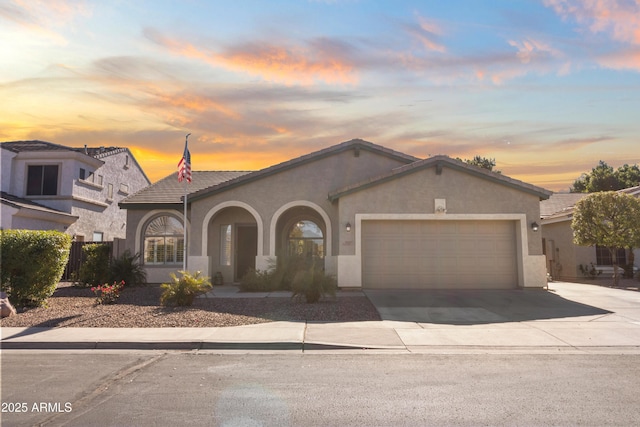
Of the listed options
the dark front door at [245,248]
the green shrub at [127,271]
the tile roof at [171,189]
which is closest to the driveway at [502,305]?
the dark front door at [245,248]

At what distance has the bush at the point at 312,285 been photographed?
12.4 meters

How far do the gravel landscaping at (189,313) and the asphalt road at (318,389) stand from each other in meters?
2.56

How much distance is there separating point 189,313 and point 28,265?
4.76m

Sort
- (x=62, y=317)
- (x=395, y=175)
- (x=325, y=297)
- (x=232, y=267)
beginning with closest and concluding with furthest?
1. (x=62, y=317)
2. (x=325, y=297)
3. (x=395, y=175)
4. (x=232, y=267)

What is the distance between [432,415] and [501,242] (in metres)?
13.0

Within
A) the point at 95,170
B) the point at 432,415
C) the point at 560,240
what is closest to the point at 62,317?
the point at 432,415

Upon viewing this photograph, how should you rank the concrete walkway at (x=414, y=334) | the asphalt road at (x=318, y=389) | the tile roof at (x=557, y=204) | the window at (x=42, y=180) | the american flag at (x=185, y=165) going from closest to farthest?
1. the asphalt road at (x=318, y=389)
2. the concrete walkway at (x=414, y=334)
3. the american flag at (x=185, y=165)
4. the window at (x=42, y=180)
5. the tile roof at (x=557, y=204)

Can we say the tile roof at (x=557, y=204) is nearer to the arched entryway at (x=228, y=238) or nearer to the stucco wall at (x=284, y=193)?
the stucco wall at (x=284, y=193)

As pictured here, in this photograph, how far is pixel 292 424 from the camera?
15.0ft

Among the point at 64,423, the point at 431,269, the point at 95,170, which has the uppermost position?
the point at 95,170

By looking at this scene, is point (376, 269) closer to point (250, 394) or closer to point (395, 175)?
point (395, 175)

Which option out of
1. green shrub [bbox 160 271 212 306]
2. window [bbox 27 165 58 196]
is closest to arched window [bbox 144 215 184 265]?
green shrub [bbox 160 271 212 306]

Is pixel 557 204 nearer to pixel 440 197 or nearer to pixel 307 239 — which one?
pixel 440 197

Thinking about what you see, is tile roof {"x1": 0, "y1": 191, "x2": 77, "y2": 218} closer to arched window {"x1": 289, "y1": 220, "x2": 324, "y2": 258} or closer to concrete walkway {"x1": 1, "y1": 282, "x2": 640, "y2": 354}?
arched window {"x1": 289, "y1": 220, "x2": 324, "y2": 258}
